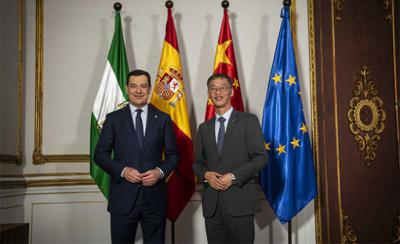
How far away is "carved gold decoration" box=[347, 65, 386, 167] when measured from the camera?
157 inches

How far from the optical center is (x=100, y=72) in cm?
400

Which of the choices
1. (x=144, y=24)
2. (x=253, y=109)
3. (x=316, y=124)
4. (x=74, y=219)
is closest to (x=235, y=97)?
(x=253, y=109)

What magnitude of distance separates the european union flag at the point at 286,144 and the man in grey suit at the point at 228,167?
797 mm

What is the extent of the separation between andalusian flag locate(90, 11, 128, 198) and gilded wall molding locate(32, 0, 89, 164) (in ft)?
1.30

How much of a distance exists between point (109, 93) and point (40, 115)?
75 centimetres

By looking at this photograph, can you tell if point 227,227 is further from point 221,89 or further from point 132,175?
point 221,89

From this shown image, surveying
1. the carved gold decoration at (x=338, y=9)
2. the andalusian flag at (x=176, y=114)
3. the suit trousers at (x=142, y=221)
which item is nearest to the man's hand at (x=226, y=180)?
the suit trousers at (x=142, y=221)

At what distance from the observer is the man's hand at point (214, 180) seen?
2.67 meters

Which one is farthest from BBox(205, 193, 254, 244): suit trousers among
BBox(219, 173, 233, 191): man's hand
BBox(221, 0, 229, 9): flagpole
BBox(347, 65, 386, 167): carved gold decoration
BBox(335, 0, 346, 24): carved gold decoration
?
BBox(335, 0, 346, 24): carved gold decoration

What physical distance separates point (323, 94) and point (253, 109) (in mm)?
686

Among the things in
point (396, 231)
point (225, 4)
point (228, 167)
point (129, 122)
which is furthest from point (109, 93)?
point (396, 231)

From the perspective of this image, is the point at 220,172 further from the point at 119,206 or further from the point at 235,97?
the point at 235,97

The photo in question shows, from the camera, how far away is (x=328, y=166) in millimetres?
3988

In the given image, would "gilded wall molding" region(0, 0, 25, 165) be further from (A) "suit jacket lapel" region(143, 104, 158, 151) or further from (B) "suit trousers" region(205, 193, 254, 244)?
(B) "suit trousers" region(205, 193, 254, 244)
